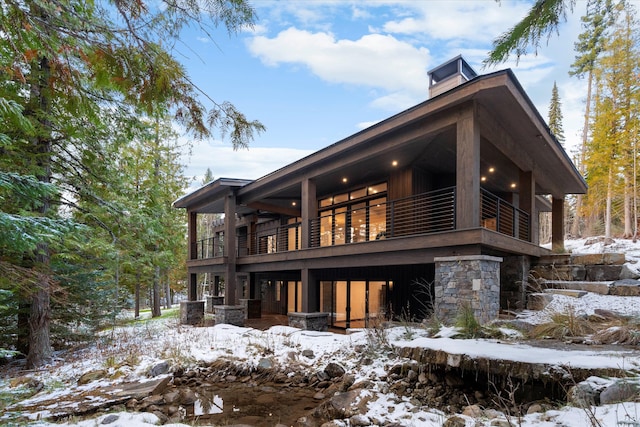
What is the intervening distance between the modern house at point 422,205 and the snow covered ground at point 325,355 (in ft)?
4.58

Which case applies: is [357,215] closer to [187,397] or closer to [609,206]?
[187,397]

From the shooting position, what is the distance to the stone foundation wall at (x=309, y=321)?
35.7 feet

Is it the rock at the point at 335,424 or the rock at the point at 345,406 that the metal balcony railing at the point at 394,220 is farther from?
the rock at the point at 335,424

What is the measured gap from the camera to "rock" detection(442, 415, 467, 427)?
4.22 metres

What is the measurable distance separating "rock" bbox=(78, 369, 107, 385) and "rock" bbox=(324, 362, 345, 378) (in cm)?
498

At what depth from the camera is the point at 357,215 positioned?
46.2ft

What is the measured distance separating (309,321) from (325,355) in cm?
276

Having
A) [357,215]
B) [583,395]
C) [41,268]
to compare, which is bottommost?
[583,395]

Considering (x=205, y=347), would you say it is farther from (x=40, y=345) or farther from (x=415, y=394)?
(x=415, y=394)

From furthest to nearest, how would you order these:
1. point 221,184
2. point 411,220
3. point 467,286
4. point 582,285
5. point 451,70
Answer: point 221,184, point 451,70, point 411,220, point 582,285, point 467,286

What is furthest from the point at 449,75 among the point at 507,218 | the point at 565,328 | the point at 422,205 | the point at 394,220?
the point at 565,328

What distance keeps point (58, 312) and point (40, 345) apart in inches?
66.3

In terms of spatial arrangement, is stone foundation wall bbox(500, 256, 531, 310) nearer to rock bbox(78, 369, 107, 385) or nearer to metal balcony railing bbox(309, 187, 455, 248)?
metal balcony railing bbox(309, 187, 455, 248)

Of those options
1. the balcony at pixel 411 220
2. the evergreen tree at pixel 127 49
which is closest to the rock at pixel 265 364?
the balcony at pixel 411 220
